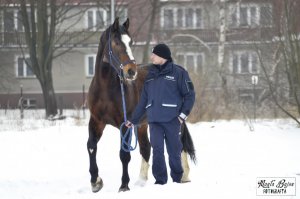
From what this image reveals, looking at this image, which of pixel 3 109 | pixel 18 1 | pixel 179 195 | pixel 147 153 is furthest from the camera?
pixel 18 1

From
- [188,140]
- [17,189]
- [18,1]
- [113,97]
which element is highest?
[18,1]

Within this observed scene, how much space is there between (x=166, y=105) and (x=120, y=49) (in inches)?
49.0

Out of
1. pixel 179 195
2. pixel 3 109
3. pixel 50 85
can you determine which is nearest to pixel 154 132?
pixel 179 195

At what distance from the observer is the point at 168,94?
805cm

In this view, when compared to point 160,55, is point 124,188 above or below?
below

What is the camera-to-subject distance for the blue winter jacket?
26.3ft

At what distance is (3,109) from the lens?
74.3 ft

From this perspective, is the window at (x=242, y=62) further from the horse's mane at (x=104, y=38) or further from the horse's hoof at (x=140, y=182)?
the horse's mane at (x=104, y=38)

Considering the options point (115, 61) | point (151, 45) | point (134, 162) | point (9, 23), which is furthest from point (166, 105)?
point (151, 45)

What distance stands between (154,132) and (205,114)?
12578 mm

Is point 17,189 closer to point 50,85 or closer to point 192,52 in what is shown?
point 50,85

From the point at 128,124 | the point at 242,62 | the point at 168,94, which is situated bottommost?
the point at 128,124

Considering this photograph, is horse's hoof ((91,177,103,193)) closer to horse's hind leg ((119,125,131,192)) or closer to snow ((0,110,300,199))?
snow ((0,110,300,199))

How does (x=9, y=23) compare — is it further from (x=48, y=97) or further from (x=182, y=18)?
(x=182, y=18)
